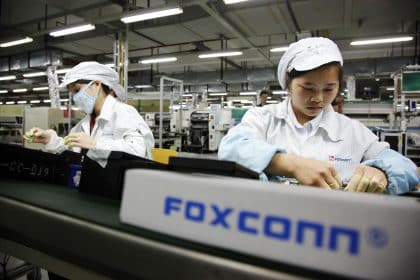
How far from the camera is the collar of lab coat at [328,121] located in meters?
1.05

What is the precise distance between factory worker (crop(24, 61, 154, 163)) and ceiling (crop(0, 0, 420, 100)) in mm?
4018

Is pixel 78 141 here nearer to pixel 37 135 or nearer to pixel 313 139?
pixel 37 135

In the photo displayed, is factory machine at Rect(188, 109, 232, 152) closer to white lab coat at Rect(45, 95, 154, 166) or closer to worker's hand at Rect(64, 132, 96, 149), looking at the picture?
white lab coat at Rect(45, 95, 154, 166)

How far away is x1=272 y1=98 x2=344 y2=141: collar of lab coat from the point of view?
1.05 m

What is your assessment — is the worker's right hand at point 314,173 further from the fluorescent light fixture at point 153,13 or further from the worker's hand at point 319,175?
the fluorescent light fixture at point 153,13

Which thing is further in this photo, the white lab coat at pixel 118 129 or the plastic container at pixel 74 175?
the white lab coat at pixel 118 129

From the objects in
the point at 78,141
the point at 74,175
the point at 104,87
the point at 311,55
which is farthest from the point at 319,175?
the point at 104,87

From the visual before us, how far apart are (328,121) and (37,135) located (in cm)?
154

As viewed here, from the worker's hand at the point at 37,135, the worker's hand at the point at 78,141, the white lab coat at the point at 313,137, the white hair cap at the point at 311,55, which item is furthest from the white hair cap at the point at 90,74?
the white hair cap at the point at 311,55

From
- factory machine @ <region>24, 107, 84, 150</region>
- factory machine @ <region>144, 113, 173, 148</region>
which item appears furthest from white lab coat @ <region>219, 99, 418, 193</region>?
factory machine @ <region>144, 113, 173, 148</region>

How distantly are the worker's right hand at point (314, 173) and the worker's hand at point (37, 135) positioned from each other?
151 centimetres

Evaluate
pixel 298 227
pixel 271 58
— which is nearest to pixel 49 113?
pixel 298 227

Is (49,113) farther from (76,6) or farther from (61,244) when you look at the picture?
(61,244)

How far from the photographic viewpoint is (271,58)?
10.8 meters
